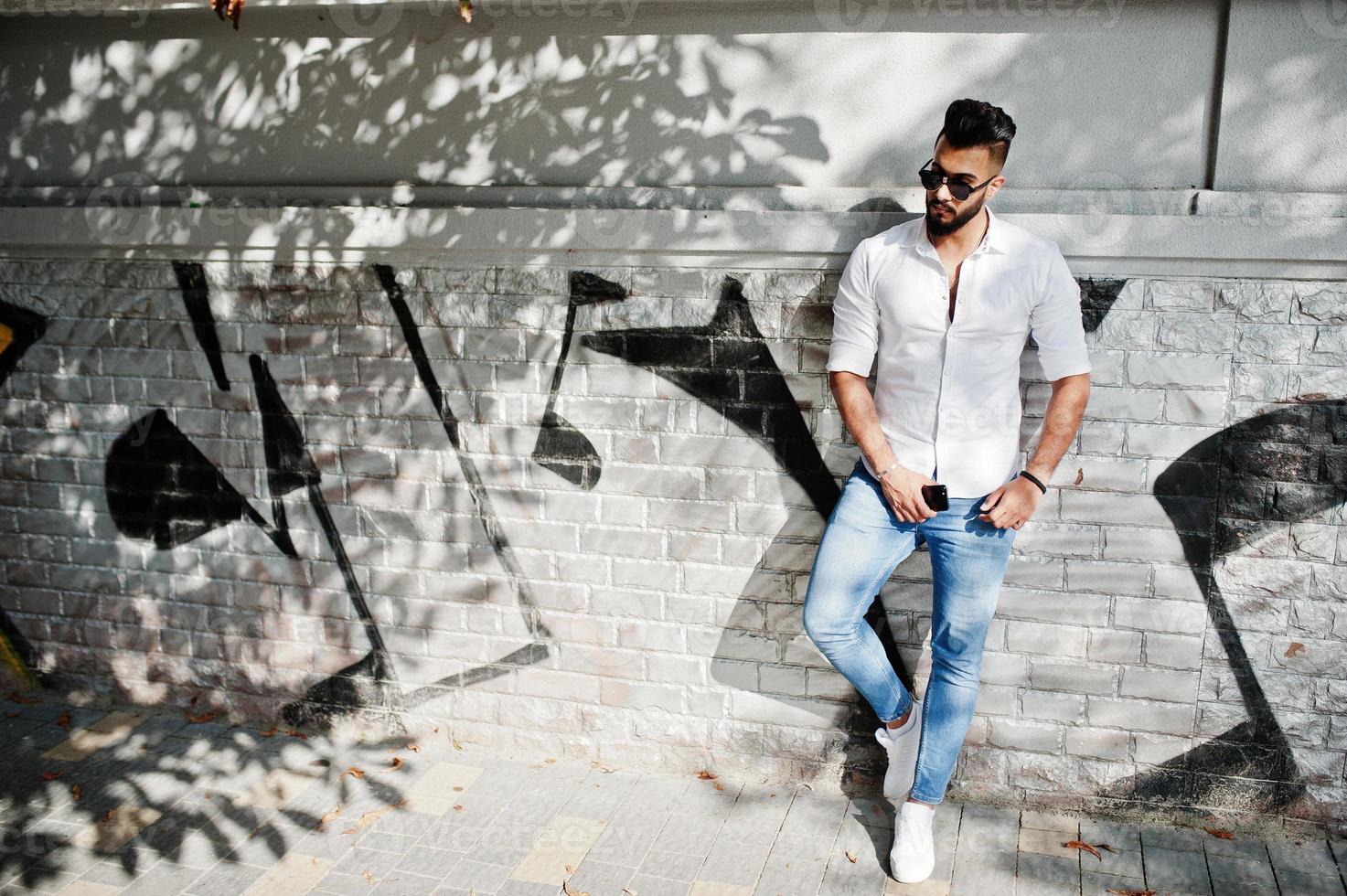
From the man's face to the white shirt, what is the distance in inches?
4.2

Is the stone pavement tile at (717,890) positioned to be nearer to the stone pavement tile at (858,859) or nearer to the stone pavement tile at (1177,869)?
the stone pavement tile at (858,859)

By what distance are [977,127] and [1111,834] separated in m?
2.42

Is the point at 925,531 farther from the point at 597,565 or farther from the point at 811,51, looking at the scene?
the point at 811,51

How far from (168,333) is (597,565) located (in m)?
2.01

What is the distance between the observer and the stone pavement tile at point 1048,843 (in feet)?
12.3

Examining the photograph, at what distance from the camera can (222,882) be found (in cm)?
373

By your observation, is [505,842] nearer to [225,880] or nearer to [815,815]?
[225,880]

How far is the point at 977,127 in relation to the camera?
3219mm

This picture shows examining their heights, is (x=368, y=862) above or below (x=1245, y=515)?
below
